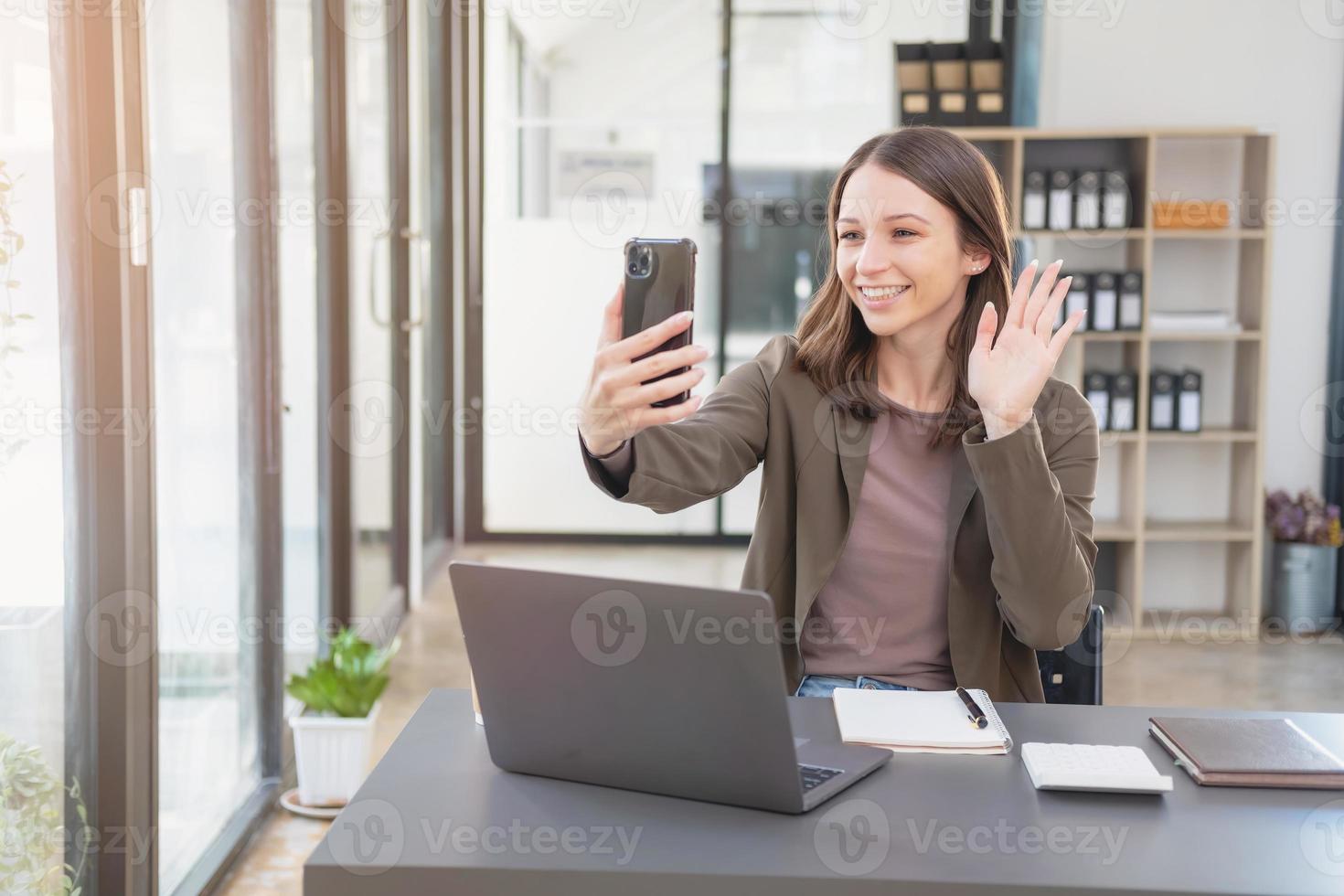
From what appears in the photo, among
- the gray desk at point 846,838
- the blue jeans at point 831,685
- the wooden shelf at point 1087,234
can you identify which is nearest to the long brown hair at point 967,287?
the blue jeans at point 831,685

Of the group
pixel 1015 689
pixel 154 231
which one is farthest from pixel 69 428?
pixel 1015 689

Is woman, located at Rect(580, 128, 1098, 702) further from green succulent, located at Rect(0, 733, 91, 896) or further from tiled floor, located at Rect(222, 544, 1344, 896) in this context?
tiled floor, located at Rect(222, 544, 1344, 896)

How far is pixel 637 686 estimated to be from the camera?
106cm

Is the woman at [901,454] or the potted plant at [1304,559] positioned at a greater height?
the woman at [901,454]

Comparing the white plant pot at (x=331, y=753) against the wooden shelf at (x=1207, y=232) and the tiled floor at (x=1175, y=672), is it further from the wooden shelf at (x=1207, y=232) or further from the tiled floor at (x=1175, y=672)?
the wooden shelf at (x=1207, y=232)

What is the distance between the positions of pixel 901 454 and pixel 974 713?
1.72ft

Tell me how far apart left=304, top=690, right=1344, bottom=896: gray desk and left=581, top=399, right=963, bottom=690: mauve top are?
46cm

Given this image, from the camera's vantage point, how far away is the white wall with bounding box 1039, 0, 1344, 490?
4469 mm

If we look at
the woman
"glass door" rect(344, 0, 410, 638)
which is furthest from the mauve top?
"glass door" rect(344, 0, 410, 638)

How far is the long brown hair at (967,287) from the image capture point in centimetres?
173

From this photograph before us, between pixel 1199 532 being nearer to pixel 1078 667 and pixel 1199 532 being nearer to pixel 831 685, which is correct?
pixel 1078 667

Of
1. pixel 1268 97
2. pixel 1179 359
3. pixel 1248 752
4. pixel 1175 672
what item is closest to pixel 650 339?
pixel 1248 752

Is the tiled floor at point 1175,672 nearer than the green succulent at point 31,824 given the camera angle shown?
No

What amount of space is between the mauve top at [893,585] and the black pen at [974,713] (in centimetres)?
32
